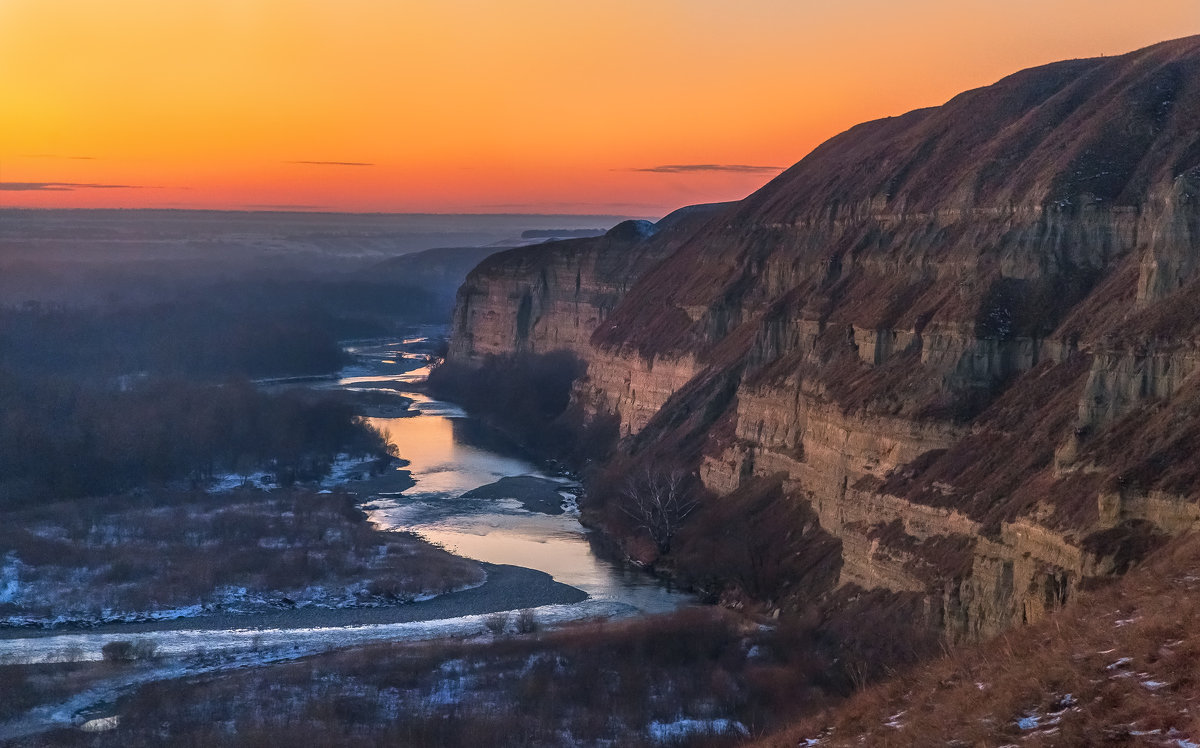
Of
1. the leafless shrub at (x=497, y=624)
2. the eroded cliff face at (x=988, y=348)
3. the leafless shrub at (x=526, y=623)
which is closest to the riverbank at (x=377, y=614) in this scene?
the leafless shrub at (x=497, y=624)

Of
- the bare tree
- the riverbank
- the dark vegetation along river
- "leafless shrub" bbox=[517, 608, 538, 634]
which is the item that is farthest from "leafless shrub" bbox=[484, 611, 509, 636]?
the bare tree

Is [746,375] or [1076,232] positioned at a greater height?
[1076,232]

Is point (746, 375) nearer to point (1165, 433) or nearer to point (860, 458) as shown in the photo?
point (860, 458)

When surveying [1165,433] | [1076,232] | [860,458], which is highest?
[1076,232]

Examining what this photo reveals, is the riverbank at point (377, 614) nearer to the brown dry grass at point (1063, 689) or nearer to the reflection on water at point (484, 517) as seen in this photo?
the reflection on water at point (484, 517)

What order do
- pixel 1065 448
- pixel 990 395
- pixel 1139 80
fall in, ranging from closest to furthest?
pixel 1065 448
pixel 990 395
pixel 1139 80

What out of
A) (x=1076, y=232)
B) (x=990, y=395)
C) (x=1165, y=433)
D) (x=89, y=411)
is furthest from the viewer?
(x=89, y=411)

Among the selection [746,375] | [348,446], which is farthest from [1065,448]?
[348,446]
